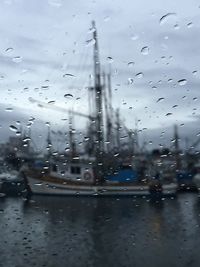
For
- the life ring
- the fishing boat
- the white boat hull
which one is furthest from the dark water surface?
the life ring

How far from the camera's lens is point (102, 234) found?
43.1 feet

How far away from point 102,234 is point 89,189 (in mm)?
7133

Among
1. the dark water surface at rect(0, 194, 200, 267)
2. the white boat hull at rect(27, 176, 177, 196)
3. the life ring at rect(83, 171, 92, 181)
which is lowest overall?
the dark water surface at rect(0, 194, 200, 267)

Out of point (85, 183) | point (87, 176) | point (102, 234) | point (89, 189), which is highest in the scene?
point (87, 176)

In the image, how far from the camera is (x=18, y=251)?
10.6 m

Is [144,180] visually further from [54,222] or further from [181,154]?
[181,154]

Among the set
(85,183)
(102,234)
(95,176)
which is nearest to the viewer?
(102,234)

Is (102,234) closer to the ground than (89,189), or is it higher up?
closer to the ground

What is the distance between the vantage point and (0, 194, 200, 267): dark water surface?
996cm

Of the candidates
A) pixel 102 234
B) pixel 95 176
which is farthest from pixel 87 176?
pixel 102 234

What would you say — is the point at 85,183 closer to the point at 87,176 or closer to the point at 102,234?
the point at 87,176

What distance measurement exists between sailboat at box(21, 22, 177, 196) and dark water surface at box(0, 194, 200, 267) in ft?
2.26

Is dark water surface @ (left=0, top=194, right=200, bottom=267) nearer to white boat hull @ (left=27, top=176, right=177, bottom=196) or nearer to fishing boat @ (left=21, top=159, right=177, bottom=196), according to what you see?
white boat hull @ (left=27, top=176, right=177, bottom=196)

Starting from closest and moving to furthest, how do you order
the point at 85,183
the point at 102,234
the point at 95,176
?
the point at 102,234, the point at 95,176, the point at 85,183
